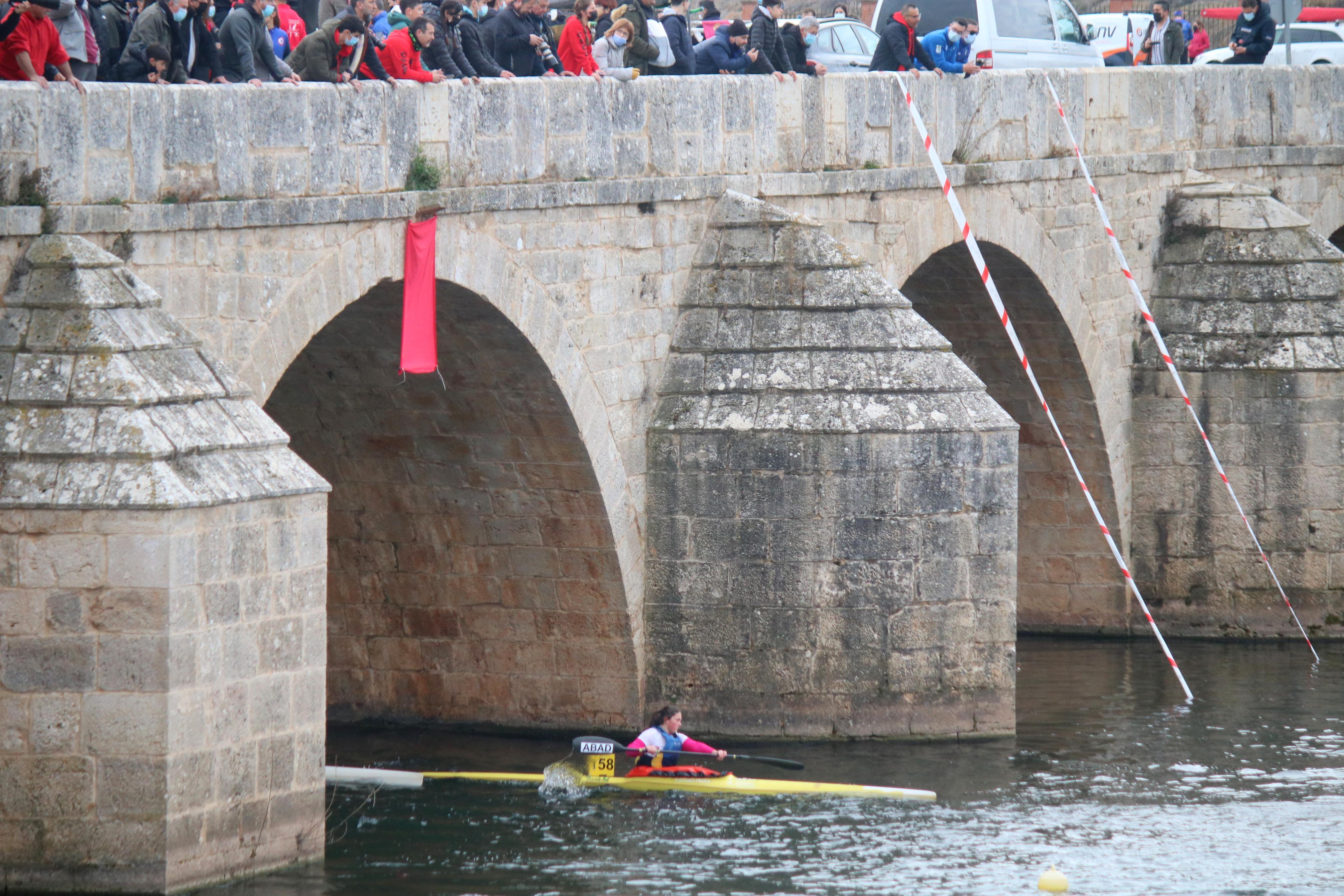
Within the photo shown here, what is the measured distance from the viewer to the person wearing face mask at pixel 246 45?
1155 centimetres

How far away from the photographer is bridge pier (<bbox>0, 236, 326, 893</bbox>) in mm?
8992

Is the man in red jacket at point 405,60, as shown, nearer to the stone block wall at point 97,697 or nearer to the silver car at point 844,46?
the stone block wall at point 97,697

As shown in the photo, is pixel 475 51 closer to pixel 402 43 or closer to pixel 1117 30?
pixel 402 43

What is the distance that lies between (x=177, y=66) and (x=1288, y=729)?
28.6 feet

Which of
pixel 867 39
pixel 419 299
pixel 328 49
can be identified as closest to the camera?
pixel 419 299

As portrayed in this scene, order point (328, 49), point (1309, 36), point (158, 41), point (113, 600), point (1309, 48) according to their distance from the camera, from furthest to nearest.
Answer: point (1309, 36) < point (1309, 48) < point (328, 49) < point (158, 41) < point (113, 600)

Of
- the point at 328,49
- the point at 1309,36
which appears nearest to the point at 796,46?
the point at 328,49

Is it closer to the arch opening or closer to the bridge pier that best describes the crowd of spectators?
the bridge pier

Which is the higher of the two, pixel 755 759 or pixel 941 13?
pixel 941 13

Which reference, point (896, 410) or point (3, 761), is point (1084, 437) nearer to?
point (896, 410)

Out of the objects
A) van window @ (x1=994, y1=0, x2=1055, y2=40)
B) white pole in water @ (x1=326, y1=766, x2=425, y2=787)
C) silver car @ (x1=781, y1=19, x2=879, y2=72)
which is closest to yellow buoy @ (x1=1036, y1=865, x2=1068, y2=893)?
white pole in water @ (x1=326, y1=766, x2=425, y2=787)

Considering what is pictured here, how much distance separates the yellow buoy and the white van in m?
11.6

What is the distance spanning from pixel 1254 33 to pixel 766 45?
9.27m

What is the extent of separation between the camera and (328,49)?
39.1ft
